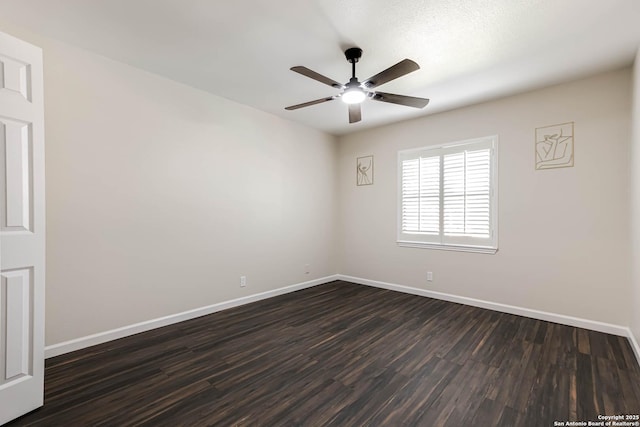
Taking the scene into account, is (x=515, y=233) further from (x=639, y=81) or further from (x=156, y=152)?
(x=156, y=152)

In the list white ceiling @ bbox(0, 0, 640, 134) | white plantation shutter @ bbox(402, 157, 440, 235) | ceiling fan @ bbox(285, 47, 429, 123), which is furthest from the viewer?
white plantation shutter @ bbox(402, 157, 440, 235)

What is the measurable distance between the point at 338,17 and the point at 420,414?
284cm

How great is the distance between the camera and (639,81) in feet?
8.20

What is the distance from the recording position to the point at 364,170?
5.20m

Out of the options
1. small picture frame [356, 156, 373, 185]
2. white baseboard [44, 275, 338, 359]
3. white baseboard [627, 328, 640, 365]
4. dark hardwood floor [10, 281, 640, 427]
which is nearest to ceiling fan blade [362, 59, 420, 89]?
dark hardwood floor [10, 281, 640, 427]

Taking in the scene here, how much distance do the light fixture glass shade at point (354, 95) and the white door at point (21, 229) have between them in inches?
85.7

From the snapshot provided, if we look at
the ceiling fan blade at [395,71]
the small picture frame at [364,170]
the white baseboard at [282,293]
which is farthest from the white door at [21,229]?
the small picture frame at [364,170]

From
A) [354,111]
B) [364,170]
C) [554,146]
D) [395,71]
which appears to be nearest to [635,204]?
[554,146]

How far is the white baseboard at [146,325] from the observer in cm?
257

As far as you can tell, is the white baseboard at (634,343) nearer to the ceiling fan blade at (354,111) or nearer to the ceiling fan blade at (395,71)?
the ceiling fan blade at (395,71)

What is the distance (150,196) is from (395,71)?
9.01 ft

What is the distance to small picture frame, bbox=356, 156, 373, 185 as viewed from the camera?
5.11m

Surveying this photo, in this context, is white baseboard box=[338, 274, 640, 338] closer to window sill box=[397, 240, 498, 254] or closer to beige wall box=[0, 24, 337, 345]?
window sill box=[397, 240, 498, 254]

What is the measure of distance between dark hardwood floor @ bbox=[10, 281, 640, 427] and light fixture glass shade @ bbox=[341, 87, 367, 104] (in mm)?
2315
